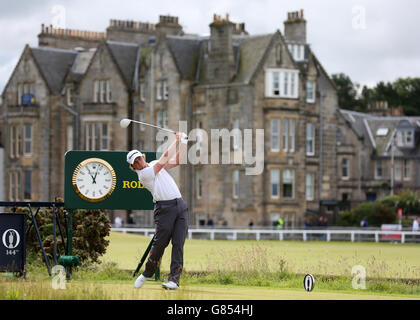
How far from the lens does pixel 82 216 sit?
83.9ft

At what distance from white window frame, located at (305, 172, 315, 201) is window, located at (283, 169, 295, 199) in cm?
344

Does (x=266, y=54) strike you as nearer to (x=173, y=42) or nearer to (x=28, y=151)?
(x=173, y=42)

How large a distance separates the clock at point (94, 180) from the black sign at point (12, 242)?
1298 mm

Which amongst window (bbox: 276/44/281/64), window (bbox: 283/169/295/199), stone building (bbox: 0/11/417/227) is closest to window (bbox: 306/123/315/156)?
stone building (bbox: 0/11/417/227)

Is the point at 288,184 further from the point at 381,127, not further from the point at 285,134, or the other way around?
the point at 381,127

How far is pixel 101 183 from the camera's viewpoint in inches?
837

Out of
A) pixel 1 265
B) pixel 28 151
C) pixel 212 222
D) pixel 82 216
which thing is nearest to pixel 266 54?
pixel 212 222

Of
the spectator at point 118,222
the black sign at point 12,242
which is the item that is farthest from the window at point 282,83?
the black sign at point 12,242

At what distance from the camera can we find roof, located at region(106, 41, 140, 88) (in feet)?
254

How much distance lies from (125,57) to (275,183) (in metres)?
15.1

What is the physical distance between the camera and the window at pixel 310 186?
7538 centimetres

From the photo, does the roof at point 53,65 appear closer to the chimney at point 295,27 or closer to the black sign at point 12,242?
the chimney at point 295,27

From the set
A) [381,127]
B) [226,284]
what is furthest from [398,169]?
[226,284]
